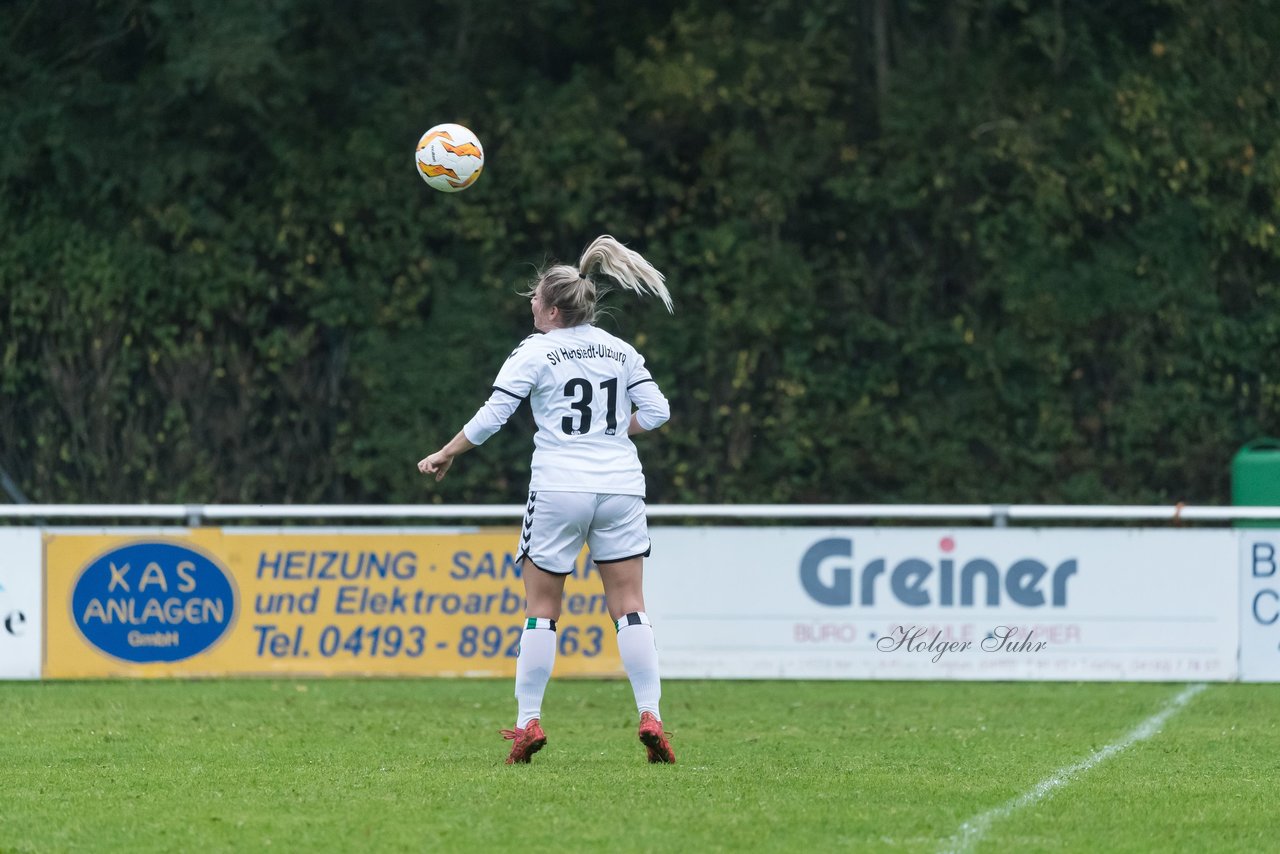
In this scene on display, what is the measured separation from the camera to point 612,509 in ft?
23.3

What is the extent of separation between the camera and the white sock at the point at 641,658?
7121 mm

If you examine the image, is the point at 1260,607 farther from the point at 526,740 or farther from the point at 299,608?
the point at 526,740

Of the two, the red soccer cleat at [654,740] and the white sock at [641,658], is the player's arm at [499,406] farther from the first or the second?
the red soccer cleat at [654,740]

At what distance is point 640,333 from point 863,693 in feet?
22.1

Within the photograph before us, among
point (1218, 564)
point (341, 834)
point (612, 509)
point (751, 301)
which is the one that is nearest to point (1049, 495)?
point (751, 301)

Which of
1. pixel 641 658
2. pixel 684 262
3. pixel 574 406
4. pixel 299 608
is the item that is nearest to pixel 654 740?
pixel 641 658

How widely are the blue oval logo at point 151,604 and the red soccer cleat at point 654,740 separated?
5.21 m

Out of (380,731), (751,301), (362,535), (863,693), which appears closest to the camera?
(380,731)

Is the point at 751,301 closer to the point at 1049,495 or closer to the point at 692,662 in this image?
the point at 1049,495

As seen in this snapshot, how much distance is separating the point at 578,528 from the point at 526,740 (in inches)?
32.3

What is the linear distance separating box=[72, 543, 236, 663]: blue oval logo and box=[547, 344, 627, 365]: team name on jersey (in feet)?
17.3

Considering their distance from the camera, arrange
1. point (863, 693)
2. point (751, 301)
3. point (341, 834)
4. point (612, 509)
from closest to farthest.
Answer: point (341, 834)
point (612, 509)
point (863, 693)
point (751, 301)

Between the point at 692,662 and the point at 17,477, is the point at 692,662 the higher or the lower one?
the lower one

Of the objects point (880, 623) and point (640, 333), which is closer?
point (880, 623)
